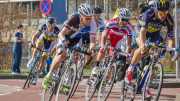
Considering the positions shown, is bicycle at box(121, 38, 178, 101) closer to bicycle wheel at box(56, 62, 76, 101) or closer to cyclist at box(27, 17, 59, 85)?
bicycle wheel at box(56, 62, 76, 101)

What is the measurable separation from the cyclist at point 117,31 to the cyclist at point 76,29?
546 mm

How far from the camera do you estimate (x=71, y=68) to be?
6391 mm

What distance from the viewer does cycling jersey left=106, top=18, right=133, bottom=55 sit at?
855 cm

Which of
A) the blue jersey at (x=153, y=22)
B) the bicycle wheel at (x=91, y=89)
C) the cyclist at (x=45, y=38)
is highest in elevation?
the blue jersey at (x=153, y=22)

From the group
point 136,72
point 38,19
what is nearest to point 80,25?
point 136,72

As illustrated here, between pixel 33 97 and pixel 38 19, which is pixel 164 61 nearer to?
pixel 38 19

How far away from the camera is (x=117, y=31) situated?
895 cm

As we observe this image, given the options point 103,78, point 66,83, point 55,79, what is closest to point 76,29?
point 103,78

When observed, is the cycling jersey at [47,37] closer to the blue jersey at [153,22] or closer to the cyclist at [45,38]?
the cyclist at [45,38]

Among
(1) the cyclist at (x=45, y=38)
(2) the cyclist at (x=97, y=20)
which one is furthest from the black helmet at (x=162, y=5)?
(1) the cyclist at (x=45, y=38)

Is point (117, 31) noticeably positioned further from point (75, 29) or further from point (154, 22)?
point (154, 22)

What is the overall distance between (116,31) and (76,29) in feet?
5.31

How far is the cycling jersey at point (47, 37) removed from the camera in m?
10.8

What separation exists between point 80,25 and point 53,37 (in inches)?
135
